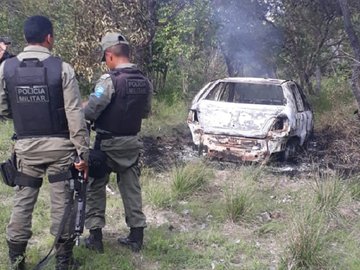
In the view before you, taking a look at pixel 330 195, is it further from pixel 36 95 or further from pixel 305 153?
pixel 36 95

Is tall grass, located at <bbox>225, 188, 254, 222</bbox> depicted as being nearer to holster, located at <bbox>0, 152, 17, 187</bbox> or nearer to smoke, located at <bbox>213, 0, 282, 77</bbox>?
holster, located at <bbox>0, 152, 17, 187</bbox>

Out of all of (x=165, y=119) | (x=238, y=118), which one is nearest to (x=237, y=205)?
(x=238, y=118)

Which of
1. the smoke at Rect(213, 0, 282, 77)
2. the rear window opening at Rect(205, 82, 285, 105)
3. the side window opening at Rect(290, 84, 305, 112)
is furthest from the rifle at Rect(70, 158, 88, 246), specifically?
the smoke at Rect(213, 0, 282, 77)

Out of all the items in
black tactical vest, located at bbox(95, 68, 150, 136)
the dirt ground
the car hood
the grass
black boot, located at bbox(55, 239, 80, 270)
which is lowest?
A: the dirt ground

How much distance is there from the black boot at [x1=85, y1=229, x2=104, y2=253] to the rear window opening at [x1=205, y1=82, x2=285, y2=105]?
4.23 metres

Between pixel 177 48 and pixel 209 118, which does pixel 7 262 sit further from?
pixel 177 48

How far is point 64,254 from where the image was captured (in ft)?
12.7

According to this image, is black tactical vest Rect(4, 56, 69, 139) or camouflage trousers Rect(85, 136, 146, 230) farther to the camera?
camouflage trousers Rect(85, 136, 146, 230)

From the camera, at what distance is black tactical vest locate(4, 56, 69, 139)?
3.65 meters

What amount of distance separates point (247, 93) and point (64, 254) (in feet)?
19.1

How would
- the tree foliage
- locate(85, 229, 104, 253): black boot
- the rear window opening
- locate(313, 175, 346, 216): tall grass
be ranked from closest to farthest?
locate(85, 229, 104, 253): black boot < locate(313, 175, 346, 216): tall grass < the rear window opening < the tree foliage

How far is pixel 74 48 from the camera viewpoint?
30.2 ft

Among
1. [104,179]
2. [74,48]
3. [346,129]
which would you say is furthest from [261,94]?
[104,179]

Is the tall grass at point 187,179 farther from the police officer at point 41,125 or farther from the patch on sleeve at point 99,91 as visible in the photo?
the police officer at point 41,125
